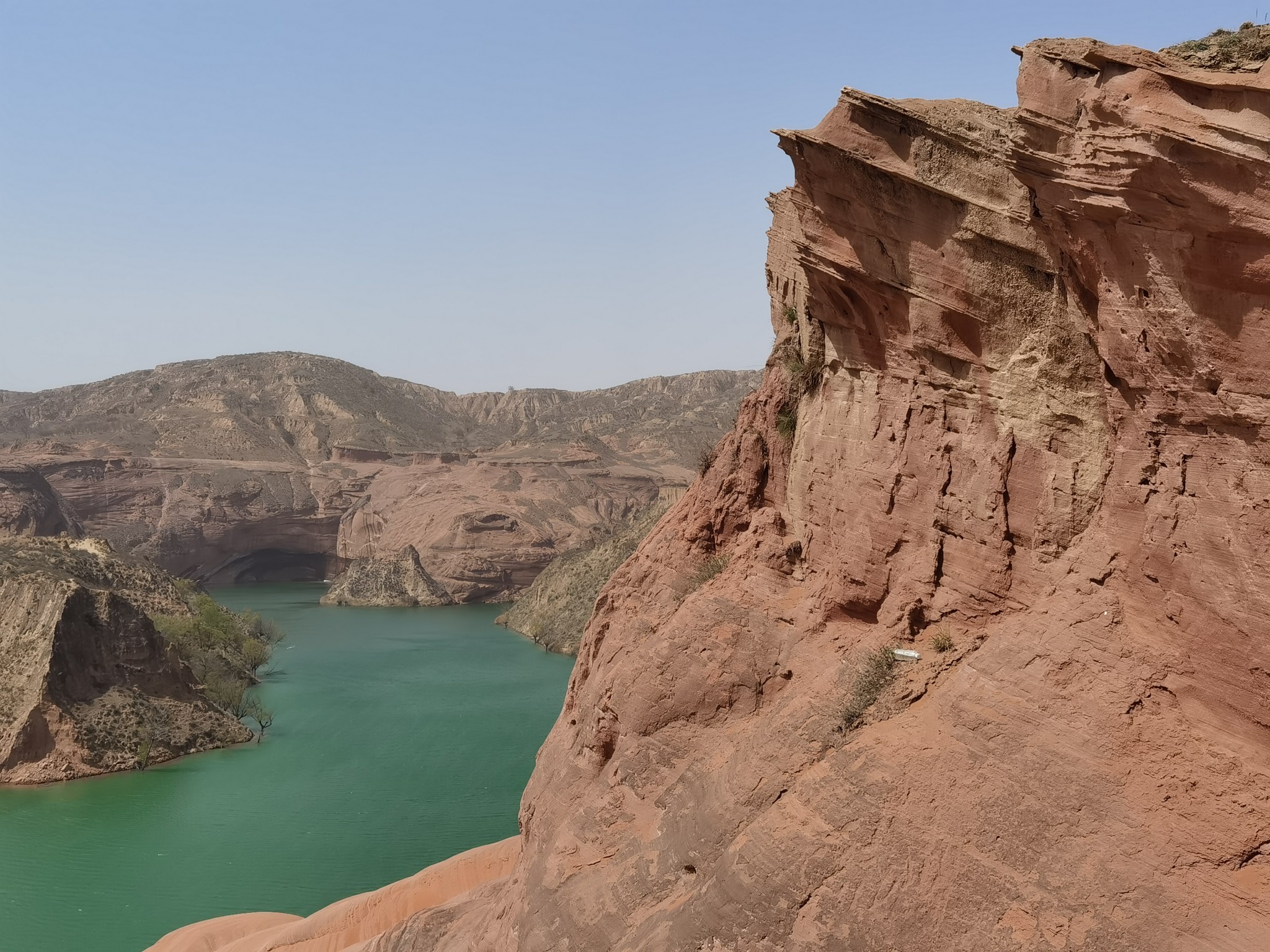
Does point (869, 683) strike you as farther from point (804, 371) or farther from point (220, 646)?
point (220, 646)

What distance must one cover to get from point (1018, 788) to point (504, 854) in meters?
14.1

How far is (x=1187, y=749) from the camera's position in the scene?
783cm

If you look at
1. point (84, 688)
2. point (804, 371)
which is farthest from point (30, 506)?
point (804, 371)

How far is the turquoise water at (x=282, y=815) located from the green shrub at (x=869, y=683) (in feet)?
70.0

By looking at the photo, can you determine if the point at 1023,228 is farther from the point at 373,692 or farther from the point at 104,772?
the point at 373,692

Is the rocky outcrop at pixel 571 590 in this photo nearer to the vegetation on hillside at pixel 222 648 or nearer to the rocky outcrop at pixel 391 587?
the rocky outcrop at pixel 391 587

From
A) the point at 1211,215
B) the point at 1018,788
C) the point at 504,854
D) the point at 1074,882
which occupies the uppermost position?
the point at 1211,215

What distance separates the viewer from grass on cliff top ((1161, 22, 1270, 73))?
820 centimetres

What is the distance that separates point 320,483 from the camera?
11231 cm

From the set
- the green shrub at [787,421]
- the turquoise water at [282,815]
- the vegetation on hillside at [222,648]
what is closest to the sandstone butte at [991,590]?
the green shrub at [787,421]

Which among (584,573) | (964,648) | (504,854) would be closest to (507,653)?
(584,573)

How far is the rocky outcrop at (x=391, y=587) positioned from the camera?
283 ft

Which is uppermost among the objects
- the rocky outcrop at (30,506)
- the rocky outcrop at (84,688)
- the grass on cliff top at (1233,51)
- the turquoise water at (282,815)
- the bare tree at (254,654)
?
the grass on cliff top at (1233,51)

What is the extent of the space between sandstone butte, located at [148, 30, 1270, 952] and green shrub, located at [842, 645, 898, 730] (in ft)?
0.57
